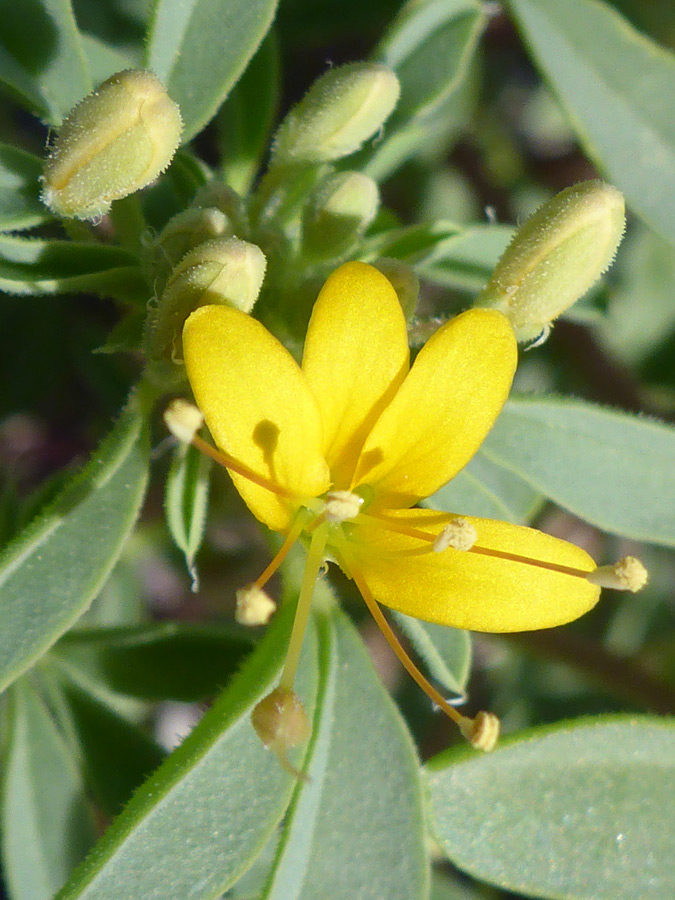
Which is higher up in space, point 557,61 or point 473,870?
point 557,61

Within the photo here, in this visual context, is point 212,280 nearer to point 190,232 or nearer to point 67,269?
point 190,232

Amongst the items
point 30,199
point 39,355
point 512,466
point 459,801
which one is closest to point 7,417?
point 39,355

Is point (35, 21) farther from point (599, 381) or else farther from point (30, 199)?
point (599, 381)

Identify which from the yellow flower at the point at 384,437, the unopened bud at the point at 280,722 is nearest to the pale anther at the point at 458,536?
the yellow flower at the point at 384,437

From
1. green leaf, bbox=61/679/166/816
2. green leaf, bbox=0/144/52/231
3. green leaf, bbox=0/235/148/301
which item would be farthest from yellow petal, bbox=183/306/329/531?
green leaf, bbox=61/679/166/816

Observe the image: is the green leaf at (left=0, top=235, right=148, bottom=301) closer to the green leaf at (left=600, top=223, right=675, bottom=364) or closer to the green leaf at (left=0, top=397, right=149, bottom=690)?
the green leaf at (left=0, top=397, right=149, bottom=690)

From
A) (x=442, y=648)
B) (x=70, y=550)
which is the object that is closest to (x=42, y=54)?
(x=70, y=550)

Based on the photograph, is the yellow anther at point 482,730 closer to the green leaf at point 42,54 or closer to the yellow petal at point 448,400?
the yellow petal at point 448,400
